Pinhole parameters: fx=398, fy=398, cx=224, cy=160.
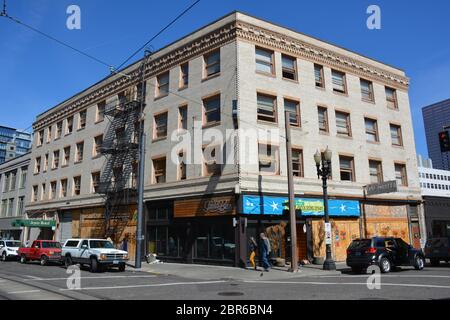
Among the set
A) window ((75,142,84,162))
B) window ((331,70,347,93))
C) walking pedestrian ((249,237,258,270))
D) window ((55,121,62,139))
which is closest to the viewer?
walking pedestrian ((249,237,258,270))

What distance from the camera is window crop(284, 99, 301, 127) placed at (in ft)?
82.2

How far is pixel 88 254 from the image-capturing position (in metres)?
20.9

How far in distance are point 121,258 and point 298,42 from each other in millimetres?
17367

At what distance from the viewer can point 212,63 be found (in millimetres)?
25078

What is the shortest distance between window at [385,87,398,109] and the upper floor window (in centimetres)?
1274

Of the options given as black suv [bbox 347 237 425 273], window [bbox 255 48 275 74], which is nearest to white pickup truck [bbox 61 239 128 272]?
black suv [bbox 347 237 425 273]

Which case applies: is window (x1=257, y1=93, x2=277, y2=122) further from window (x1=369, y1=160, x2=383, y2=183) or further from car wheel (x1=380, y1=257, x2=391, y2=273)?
car wheel (x1=380, y1=257, x2=391, y2=273)

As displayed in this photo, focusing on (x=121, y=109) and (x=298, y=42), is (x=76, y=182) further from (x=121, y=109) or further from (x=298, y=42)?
(x=298, y=42)

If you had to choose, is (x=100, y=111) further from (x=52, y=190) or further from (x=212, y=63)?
(x=212, y=63)

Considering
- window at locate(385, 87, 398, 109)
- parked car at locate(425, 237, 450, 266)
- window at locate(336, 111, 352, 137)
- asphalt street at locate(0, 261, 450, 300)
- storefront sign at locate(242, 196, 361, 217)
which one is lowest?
asphalt street at locate(0, 261, 450, 300)

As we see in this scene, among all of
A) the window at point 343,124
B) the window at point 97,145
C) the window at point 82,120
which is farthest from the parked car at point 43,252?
the window at point 343,124
